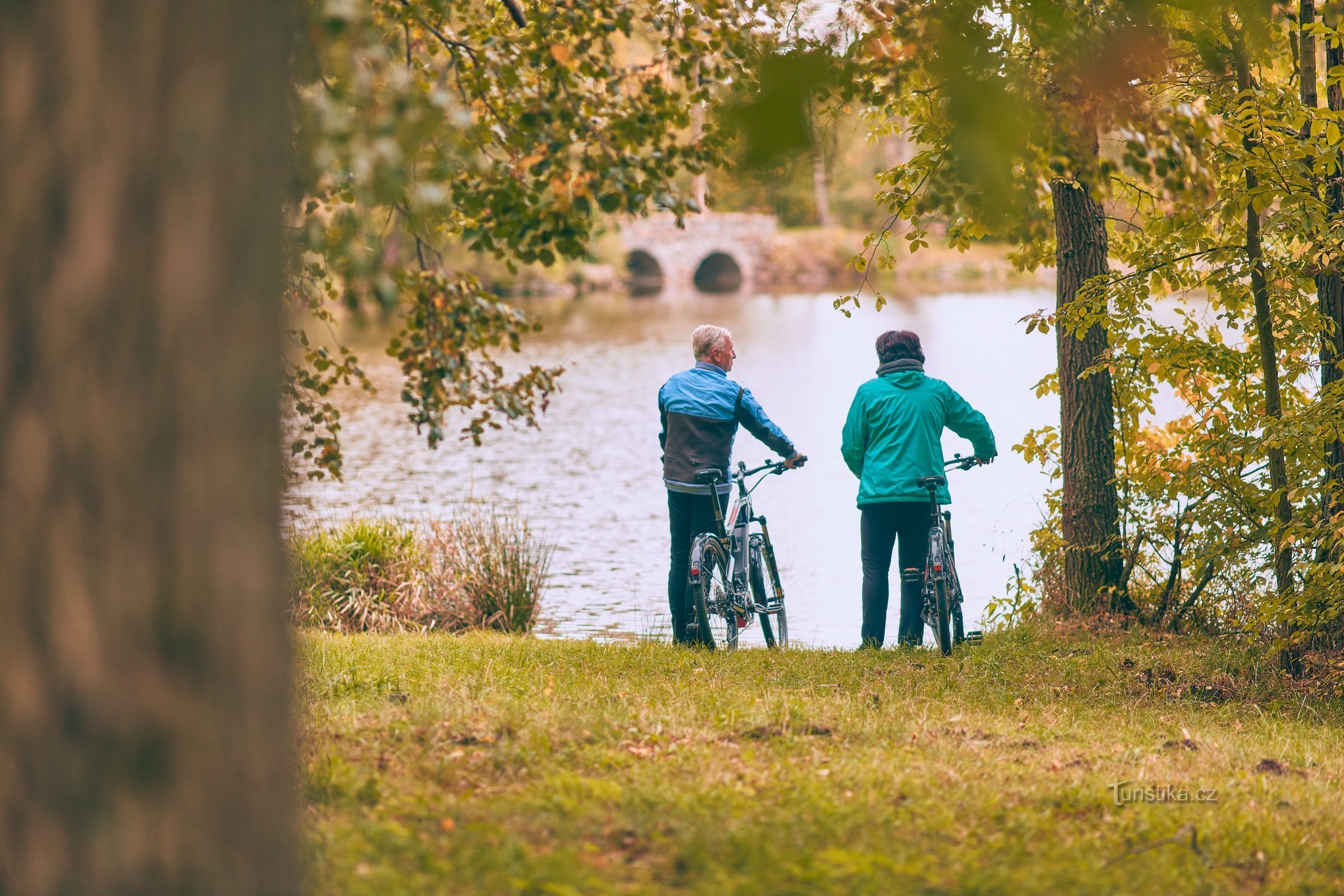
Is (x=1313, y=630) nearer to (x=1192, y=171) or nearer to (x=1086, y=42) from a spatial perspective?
(x=1192, y=171)

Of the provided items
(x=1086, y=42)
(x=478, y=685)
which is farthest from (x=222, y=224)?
(x=478, y=685)

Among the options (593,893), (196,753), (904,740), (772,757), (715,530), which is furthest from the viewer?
(715,530)

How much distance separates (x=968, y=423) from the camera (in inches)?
283

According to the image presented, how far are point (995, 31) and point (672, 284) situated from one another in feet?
237

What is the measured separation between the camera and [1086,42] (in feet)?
11.3

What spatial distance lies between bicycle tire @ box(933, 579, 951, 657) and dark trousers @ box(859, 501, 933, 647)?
0.14 meters

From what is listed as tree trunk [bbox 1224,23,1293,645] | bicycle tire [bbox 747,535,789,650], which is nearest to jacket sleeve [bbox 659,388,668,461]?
bicycle tire [bbox 747,535,789,650]

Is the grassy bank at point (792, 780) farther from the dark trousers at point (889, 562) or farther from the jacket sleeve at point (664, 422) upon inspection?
the jacket sleeve at point (664, 422)

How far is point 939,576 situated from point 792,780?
3.52m

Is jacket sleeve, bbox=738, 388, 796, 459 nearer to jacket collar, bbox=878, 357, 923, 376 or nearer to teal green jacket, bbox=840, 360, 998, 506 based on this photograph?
teal green jacket, bbox=840, 360, 998, 506

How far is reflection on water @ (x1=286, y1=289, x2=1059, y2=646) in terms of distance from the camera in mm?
11523

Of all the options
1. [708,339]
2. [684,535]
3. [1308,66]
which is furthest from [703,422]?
[1308,66]

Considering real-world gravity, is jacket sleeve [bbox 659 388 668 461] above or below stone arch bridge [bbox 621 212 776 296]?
below

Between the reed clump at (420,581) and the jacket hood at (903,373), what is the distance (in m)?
3.29
